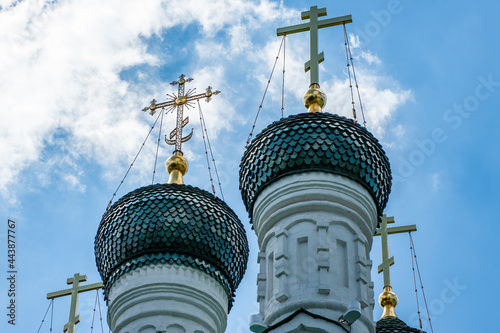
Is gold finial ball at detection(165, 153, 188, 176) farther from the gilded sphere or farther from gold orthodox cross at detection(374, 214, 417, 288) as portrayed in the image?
gold orthodox cross at detection(374, 214, 417, 288)

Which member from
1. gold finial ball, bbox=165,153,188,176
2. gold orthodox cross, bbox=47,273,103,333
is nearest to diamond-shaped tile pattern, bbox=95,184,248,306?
gold finial ball, bbox=165,153,188,176

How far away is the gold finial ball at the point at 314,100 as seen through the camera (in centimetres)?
1381

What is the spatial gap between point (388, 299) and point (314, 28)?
4.14m

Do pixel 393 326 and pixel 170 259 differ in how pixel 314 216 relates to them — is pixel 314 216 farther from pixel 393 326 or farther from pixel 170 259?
pixel 393 326

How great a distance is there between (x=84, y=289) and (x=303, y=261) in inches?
238

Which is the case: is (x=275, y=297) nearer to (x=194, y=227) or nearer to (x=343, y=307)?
(x=343, y=307)

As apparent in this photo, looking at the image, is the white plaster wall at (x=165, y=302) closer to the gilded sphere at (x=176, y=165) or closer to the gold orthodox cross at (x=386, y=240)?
the gilded sphere at (x=176, y=165)

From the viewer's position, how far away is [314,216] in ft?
40.6

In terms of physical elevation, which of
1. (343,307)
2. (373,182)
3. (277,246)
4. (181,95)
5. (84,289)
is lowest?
(343,307)

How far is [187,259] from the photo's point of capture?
14.5 meters

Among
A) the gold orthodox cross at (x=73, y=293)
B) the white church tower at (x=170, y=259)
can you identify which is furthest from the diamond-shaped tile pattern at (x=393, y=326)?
the gold orthodox cross at (x=73, y=293)

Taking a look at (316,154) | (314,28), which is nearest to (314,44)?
(314,28)

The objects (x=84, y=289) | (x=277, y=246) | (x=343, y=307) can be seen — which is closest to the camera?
(x=343, y=307)

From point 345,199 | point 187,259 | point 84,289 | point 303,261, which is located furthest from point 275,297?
point 84,289
